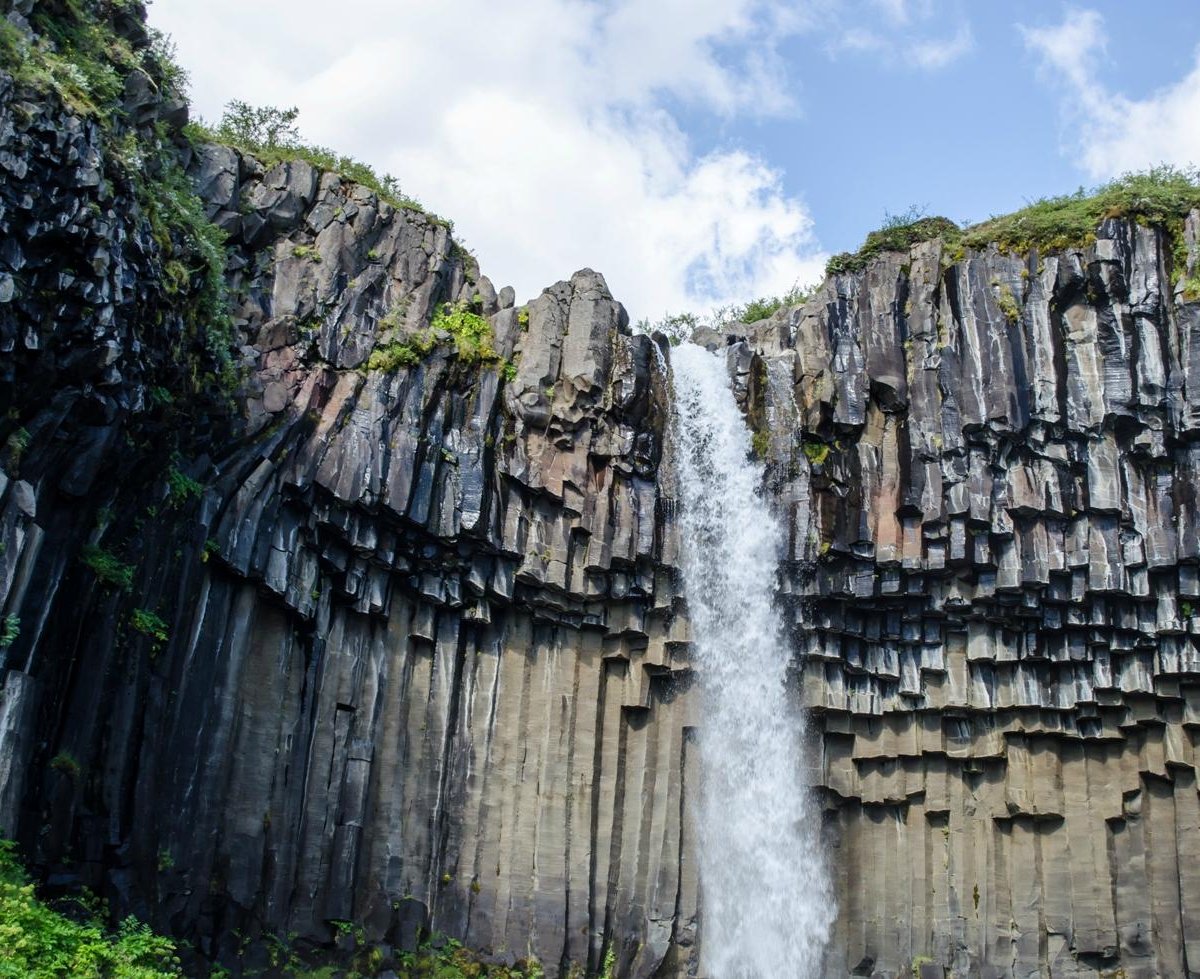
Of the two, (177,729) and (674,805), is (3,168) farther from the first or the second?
(674,805)

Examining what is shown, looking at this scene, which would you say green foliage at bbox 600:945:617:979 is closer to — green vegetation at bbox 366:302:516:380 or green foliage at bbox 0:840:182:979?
green foliage at bbox 0:840:182:979

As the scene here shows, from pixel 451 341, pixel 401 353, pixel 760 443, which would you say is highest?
pixel 451 341

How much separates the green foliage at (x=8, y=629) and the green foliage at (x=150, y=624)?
257 cm

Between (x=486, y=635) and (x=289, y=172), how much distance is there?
304 inches

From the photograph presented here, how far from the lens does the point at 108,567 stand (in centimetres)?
1326

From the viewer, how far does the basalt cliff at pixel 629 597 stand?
55.0ft

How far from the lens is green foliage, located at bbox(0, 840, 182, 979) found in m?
9.68

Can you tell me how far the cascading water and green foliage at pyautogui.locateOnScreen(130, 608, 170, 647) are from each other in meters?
8.45

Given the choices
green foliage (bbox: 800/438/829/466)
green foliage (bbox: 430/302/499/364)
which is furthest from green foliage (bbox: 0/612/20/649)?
green foliage (bbox: 800/438/829/466)

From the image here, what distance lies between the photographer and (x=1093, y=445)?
19.7 meters

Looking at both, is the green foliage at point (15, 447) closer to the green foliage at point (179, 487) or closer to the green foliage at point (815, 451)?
the green foliage at point (179, 487)

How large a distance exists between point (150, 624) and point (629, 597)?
7622mm

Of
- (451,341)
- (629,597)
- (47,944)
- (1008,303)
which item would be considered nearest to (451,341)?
(451,341)

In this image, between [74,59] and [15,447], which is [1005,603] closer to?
[15,447]
